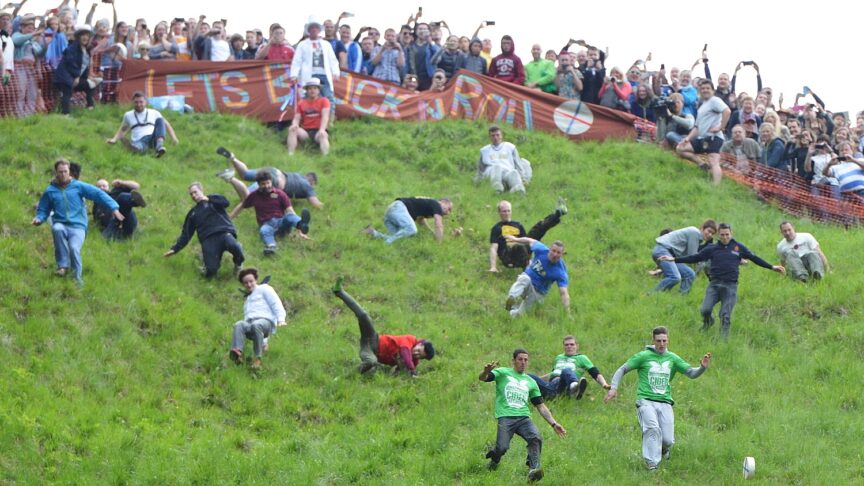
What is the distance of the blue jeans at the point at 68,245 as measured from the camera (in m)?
20.9

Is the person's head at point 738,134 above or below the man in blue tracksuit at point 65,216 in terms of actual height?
above

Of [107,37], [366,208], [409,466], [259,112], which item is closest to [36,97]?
[107,37]

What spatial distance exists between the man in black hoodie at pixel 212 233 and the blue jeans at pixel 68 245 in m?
1.75

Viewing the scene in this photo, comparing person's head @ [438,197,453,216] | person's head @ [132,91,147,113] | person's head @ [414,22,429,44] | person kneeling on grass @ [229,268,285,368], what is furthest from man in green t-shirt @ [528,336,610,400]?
person's head @ [414,22,429,44]

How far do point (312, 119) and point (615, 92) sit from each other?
7.11m

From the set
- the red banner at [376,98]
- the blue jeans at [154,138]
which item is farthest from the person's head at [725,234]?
the blue jeans at [154,138]

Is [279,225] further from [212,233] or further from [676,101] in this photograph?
[676,101]

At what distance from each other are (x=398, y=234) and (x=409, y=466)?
314 inches

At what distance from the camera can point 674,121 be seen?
98.8 ft

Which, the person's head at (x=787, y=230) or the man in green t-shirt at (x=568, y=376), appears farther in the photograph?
the person's head at (x=787, y=230)

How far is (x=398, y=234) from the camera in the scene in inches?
985

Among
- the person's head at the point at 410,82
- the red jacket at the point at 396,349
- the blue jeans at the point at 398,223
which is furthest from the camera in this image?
the person's head at the point at 410,82

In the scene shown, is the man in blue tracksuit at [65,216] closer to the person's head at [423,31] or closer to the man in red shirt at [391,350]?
the man in red shirt at [391,350]

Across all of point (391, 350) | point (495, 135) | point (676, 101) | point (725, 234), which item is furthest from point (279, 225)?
point (676, 101)
